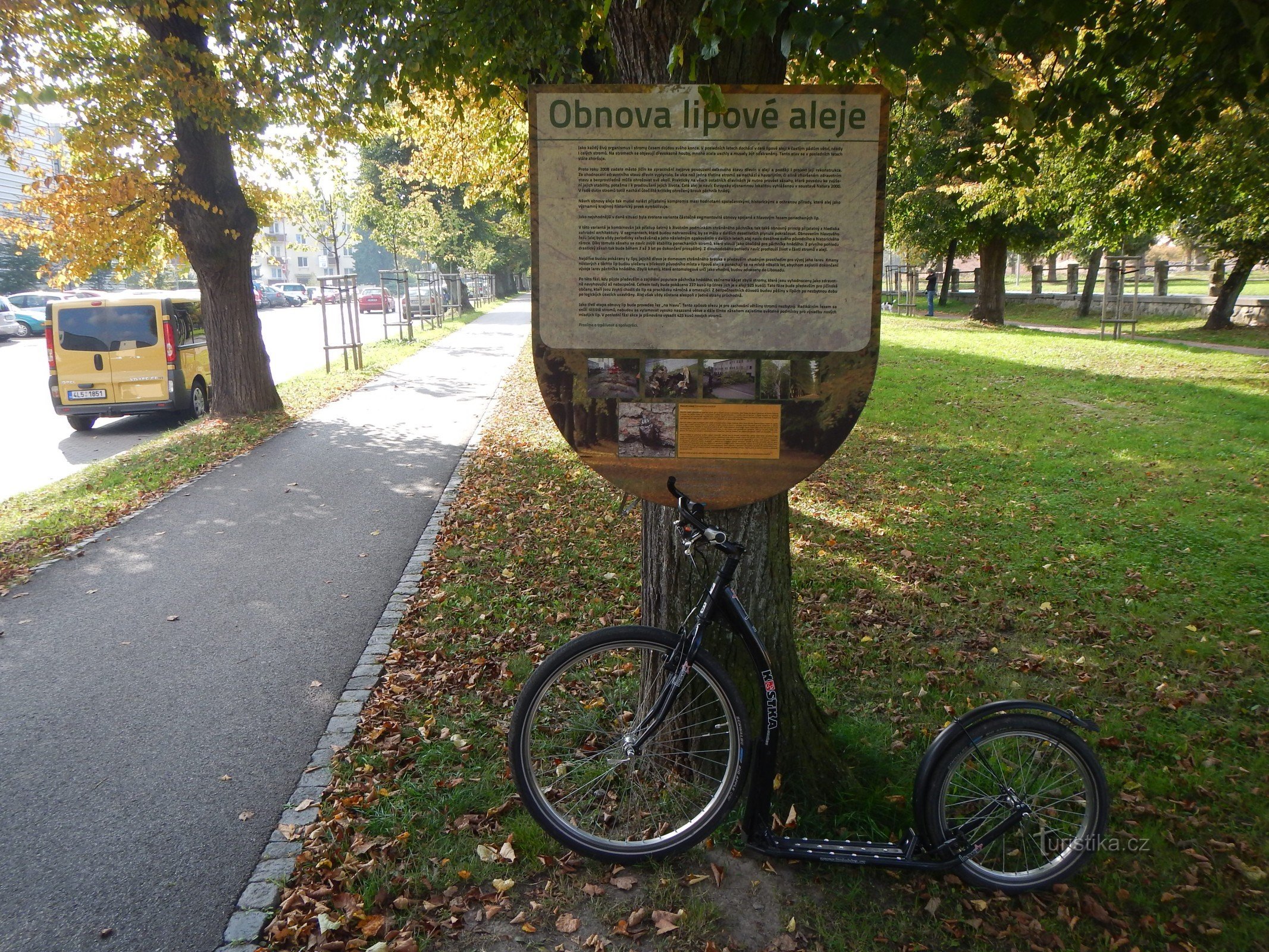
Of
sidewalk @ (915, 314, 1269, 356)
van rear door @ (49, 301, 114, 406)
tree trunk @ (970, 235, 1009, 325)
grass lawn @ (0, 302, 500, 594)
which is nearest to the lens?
grass lawn @ (0, 302, 500, 594)

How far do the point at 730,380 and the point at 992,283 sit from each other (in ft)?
101

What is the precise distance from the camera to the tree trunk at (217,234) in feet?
40.1

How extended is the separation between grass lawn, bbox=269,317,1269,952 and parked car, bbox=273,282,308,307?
176 feet

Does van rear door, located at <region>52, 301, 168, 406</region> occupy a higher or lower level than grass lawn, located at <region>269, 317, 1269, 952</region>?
higher

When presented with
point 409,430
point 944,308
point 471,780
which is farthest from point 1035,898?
point 944,308

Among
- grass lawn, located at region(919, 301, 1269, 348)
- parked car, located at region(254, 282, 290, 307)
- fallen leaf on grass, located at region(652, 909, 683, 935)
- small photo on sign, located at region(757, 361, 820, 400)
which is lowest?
fallen leaf on grass, located at region(652, 909, 683, 935)

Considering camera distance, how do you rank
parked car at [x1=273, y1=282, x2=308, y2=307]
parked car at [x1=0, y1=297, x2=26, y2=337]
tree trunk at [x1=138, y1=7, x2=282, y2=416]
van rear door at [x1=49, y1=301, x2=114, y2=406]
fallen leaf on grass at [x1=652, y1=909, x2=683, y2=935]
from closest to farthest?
1. fallen leaf on grass at [x1=652, y1=909, x2=683, y2=935]
2. tree trunk at [x1=138, y1=7, x2=282, y2=416]
3. van rear door at [x1=49, y1=301, x2=114, y2=406]
4. parked car at [x1=0, y1=297, x2=26, y2=337]
5. parked car at [x1=273, y1=282, x2=308, y2=307]

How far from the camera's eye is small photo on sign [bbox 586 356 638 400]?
10.8ft

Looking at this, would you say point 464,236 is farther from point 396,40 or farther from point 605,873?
point 605,873

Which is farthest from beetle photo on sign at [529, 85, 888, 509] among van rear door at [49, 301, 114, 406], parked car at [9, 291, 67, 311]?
parked car at [9, 291, 67, 311]

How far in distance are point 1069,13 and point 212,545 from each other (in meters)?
7.07

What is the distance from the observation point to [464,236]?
43.5 metres

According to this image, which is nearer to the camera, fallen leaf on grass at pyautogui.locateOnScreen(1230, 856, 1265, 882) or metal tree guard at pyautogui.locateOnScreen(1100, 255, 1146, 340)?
fallen leaf on grass at pyautogui.locateOnScreen(1230, 856, 1265, 882)

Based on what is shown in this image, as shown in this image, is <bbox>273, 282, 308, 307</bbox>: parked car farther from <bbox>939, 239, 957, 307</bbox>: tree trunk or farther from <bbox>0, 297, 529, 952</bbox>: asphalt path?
<bbox>0, 297, 529, 952</bbox>: asphalt path
